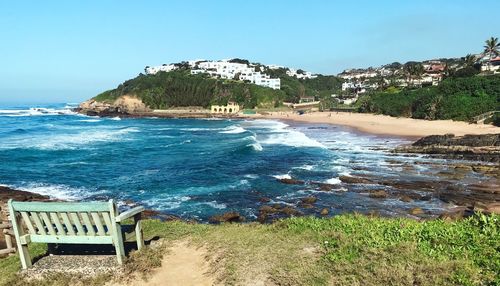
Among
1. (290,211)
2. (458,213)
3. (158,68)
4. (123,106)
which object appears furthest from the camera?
(158,68)

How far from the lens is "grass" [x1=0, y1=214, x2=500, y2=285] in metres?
5.84

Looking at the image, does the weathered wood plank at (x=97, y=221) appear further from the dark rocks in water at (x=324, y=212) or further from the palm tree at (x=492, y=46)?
the palm tree at (x=492, y=46)

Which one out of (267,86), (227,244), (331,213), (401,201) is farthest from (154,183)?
(267,86)

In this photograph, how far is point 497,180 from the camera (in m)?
23.0

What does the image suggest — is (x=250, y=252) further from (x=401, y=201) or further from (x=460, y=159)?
(x=460, y=159)

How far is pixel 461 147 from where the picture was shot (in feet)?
109

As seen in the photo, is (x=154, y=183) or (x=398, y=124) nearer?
(x=154, y=183)

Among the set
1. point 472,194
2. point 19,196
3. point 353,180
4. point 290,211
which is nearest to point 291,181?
point 353,180

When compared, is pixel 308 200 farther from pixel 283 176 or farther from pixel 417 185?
pixel 417 185

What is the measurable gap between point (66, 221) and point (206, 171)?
22.7m

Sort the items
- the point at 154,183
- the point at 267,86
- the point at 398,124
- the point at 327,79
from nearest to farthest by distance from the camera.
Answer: the point at 154,183 < the point at 398,124 < the point at 267,86 < the point at 327,79

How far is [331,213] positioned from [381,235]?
→ 1089 centimetres

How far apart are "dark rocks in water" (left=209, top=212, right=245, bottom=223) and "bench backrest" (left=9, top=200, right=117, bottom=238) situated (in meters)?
10.7

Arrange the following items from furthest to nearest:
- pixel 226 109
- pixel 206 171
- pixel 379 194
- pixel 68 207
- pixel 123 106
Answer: pixel 123 106 → pixel 226 109 → pixel 206 171 → pixel 379 194 → pixel 68 207
